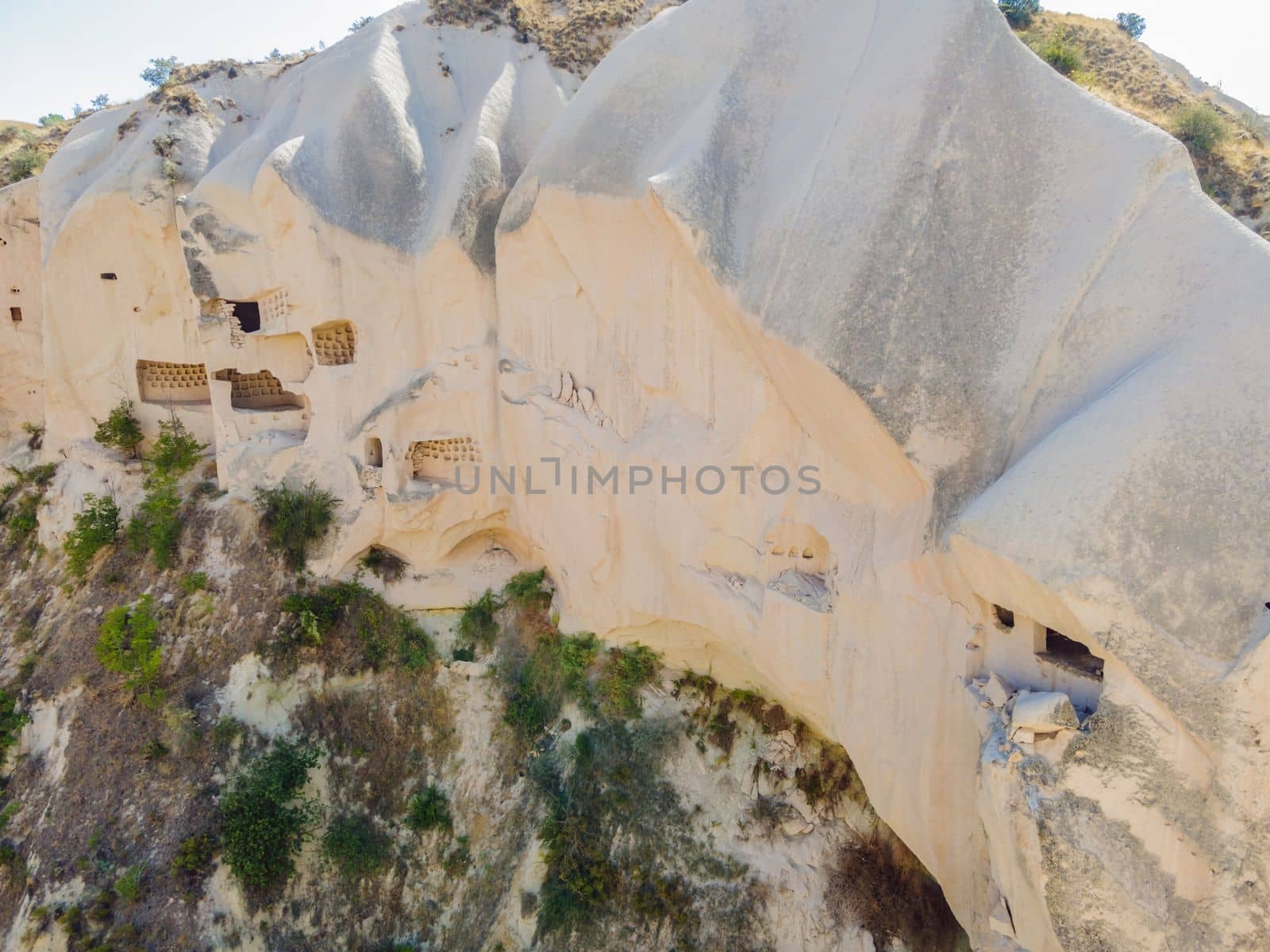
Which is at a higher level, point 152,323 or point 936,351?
point 936,351

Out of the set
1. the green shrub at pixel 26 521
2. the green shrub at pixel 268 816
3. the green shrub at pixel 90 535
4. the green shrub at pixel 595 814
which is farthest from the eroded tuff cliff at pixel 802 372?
the green shrub at pixel 268 816

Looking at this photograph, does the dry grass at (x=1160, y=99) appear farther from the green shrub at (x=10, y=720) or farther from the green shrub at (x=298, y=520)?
the green shrub at (x=10, y=720)

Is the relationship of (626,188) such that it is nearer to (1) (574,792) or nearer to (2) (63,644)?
(1) (574,792)

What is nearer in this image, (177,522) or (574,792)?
(574,792)

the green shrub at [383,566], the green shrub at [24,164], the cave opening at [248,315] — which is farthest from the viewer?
the green shrub at [24,164]

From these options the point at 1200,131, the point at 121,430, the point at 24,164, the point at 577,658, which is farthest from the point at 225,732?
the point at 1200,131

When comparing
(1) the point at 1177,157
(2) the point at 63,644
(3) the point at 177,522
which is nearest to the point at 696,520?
(1) the point at 1177,157
